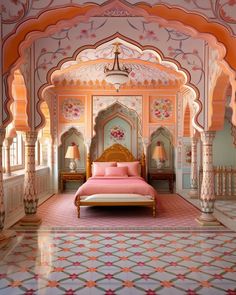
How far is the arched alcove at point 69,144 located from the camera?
1323 centimetres

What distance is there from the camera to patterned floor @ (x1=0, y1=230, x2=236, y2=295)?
4.34 m

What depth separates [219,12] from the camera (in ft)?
15.5

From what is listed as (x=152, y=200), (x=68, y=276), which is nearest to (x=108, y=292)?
(x=68, y=276)

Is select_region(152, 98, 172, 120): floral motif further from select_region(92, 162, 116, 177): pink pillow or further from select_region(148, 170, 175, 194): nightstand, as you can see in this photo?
select_region(92, 162, 116, 177): pink pillow

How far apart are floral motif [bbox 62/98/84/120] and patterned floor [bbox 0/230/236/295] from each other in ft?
20.6

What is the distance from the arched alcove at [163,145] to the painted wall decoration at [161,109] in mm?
620

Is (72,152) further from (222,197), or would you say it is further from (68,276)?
(68,276)

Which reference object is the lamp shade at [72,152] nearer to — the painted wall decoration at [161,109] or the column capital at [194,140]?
the painted wall decoration at [161,109]

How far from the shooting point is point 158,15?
4.89m

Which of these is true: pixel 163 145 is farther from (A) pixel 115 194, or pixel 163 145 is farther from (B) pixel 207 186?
(B) pixel 207 186

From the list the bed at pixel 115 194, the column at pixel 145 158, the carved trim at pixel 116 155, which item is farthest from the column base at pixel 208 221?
the carved trim at pixel 116 155

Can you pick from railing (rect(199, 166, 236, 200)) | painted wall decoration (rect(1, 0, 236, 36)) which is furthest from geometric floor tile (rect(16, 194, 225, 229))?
painted wall decoration (rect(1, 0, 236, 36))

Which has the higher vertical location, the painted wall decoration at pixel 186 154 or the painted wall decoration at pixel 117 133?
the painted wall decoration at pixel 117 133

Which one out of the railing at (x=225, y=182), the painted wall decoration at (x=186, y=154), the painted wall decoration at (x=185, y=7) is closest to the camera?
the painted wall decoration at (x=185, y=7)
